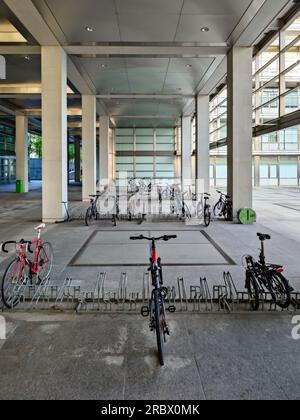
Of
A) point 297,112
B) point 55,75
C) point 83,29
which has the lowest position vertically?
point 297,112

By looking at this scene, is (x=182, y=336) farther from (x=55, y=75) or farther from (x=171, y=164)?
(x=171, y=164)

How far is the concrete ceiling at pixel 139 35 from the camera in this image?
8.12m

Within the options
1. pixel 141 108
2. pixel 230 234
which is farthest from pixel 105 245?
pixel 141 108

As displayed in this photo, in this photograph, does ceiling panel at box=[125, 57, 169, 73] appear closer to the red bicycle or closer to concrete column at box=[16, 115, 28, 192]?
the red bicycle

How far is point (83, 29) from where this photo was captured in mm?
9430

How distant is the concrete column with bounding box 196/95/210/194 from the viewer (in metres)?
18.4

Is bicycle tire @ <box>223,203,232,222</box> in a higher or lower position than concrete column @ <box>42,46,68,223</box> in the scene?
lower

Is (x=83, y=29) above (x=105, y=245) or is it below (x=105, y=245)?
above

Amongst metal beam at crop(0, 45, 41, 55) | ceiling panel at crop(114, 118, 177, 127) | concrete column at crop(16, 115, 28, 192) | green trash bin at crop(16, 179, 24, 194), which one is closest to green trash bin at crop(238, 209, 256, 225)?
metal beam at crop(0, 45, 41, 55)

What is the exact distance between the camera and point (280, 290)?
4.13 meters

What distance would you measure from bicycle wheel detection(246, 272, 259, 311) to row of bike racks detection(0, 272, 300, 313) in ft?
0.30

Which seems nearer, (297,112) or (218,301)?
(218,301)

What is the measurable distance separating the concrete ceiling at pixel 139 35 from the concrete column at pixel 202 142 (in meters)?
2.23

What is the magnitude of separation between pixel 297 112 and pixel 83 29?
19.6 ft
